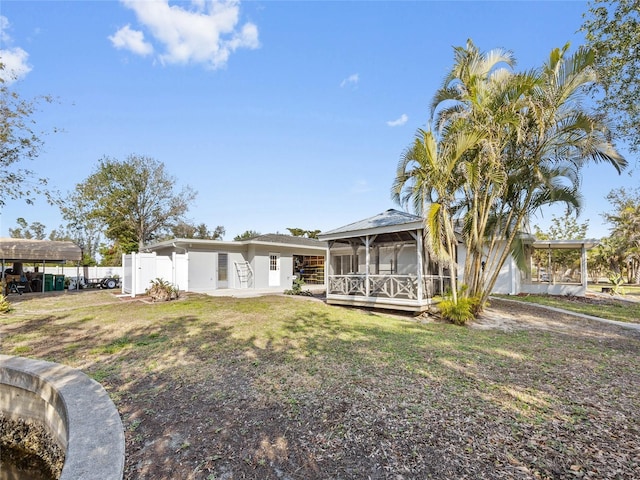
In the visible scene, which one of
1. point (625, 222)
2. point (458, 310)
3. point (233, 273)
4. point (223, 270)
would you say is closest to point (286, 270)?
point (233, 273)

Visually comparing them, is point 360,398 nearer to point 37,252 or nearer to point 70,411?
point 70,411

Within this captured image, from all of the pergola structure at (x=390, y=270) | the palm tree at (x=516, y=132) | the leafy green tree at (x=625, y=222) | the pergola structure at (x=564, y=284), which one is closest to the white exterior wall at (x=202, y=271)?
the pergola structure at (x=390, y=270)

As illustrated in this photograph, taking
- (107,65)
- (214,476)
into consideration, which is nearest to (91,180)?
(107,65)

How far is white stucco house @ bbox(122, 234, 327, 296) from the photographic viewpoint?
1549 centimetres

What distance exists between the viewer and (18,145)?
11.7 meters

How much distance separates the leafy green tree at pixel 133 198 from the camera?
2764cm

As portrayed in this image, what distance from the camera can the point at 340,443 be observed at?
2953mm

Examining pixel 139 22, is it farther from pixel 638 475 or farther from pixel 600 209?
pixel 600 209

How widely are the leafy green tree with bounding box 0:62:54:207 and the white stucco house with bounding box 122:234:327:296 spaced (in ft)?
15.1

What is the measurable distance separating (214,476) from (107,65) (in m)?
12.8

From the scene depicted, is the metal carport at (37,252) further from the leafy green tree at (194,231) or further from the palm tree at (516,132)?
the palm tree at (516,132)

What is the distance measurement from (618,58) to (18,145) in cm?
1844

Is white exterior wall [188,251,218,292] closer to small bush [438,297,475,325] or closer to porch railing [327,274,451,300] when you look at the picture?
porch railing [327,274,451,300]

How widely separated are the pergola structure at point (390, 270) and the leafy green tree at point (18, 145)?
11.5 meters
